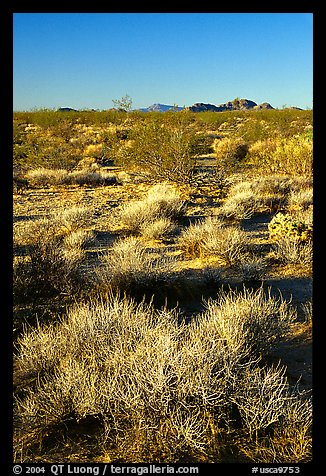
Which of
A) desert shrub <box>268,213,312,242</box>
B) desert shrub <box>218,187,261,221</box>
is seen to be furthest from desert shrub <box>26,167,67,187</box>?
desert shrub <box>268,213,312,242</box>

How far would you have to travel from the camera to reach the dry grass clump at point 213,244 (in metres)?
7.37

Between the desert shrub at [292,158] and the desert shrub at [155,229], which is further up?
the desert shrub at [292,158]

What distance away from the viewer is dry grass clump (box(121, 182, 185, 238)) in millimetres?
8961

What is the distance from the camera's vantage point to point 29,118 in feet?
127

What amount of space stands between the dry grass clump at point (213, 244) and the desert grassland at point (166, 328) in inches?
1.0

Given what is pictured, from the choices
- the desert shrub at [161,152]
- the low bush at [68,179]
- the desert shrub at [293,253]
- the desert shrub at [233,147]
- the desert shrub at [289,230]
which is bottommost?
the desert shrub at [293,253]

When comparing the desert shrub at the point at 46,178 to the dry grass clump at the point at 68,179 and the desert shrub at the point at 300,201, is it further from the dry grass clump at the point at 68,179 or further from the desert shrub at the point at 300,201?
the desert shrub at the point at 300,201

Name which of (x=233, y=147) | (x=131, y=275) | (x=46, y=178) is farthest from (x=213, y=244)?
(x=233, y=147)

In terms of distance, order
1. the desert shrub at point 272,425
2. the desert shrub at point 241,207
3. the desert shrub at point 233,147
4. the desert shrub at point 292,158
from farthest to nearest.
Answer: the desert shrub at point 233,147, the desert shrub at point 292,158, the desert shrub at point 241,207, the desert shrub at point 272,425

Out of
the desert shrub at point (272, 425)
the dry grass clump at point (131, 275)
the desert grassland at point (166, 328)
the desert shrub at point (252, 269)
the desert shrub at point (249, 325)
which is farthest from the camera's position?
the desert shrub at point (252, 269)

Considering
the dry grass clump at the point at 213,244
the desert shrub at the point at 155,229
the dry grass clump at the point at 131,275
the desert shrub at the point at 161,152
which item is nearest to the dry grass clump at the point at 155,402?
the dry grass clump at the point at 131,275

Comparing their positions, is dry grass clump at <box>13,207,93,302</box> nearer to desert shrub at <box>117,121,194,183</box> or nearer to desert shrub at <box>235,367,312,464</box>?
desert shrub at <box>235,367,312,464</box>

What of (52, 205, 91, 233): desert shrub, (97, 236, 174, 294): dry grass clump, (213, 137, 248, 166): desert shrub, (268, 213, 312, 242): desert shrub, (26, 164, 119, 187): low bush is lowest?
(97, 236, 174, 294): dry grass clump

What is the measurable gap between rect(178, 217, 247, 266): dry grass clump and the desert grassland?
26 millimetres
